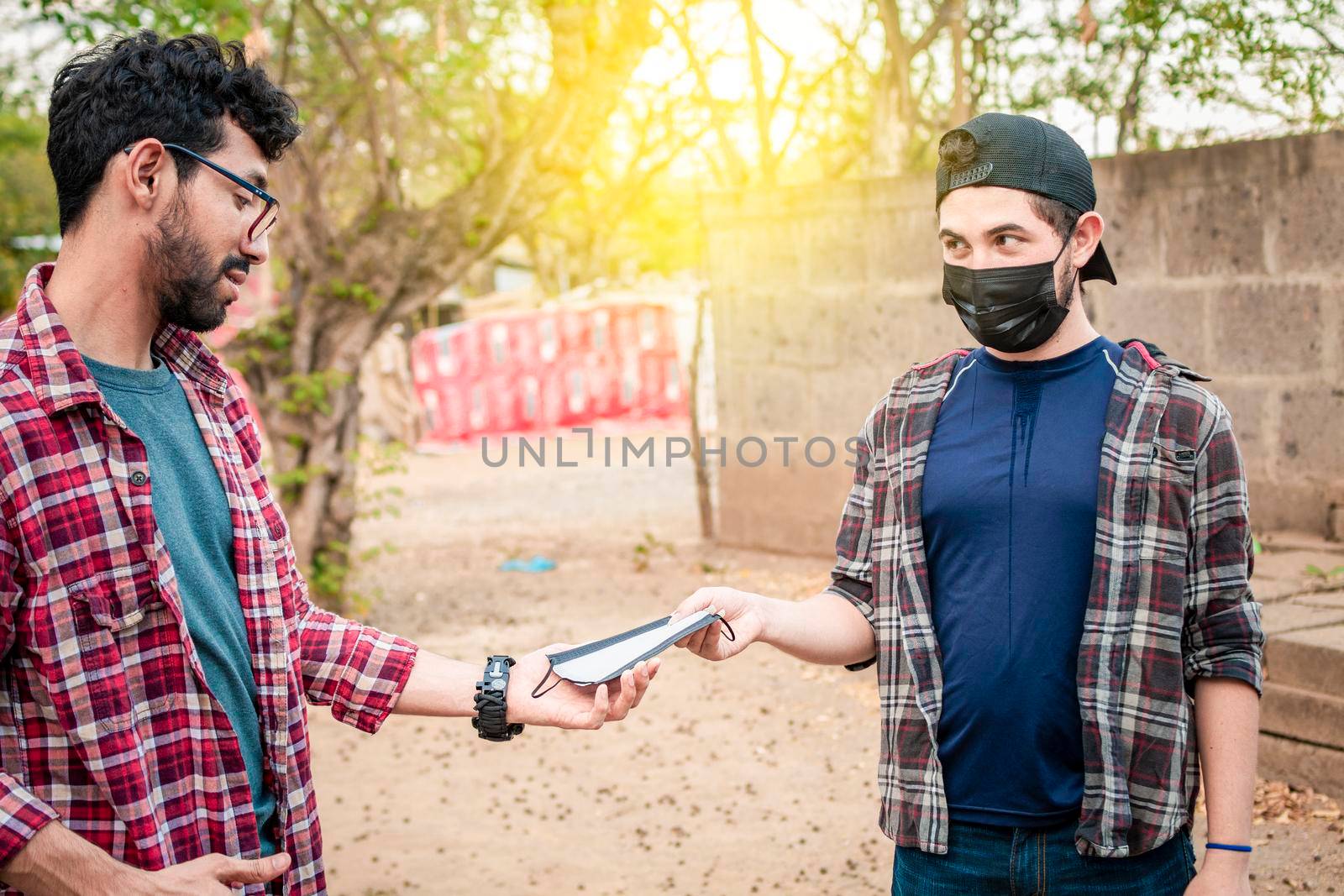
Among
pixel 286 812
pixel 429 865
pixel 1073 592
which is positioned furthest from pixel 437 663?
pixel 429 865

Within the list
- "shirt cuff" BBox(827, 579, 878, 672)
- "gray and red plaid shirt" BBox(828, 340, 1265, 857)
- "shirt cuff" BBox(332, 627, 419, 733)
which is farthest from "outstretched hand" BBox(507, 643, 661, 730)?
"gray and red plaid shirt" BBox(828, 340, 1265, 857)

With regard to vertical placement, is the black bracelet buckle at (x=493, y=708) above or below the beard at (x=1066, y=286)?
below

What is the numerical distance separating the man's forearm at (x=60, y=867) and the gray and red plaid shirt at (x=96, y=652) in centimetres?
2

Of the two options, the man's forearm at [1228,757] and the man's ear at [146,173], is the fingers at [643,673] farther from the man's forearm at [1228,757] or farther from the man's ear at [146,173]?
the man's ear at [146,173]

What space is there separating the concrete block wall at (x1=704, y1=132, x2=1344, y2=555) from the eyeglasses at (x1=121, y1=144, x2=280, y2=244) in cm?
528

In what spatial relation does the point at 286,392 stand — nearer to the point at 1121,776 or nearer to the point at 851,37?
the point at 851,37

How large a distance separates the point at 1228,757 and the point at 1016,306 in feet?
2.81

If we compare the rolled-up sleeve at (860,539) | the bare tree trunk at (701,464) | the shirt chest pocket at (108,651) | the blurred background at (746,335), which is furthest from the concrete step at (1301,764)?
the bare tree trunk at (701,464)

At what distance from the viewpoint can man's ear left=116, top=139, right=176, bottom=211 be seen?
1998mm

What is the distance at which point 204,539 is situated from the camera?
208cm

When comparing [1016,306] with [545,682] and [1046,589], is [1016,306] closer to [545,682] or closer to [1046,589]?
[1046,589]

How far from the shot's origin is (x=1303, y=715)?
13.8ft

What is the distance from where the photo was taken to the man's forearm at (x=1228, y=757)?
6.49 ft

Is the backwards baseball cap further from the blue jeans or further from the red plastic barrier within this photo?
the red plastic barrier
